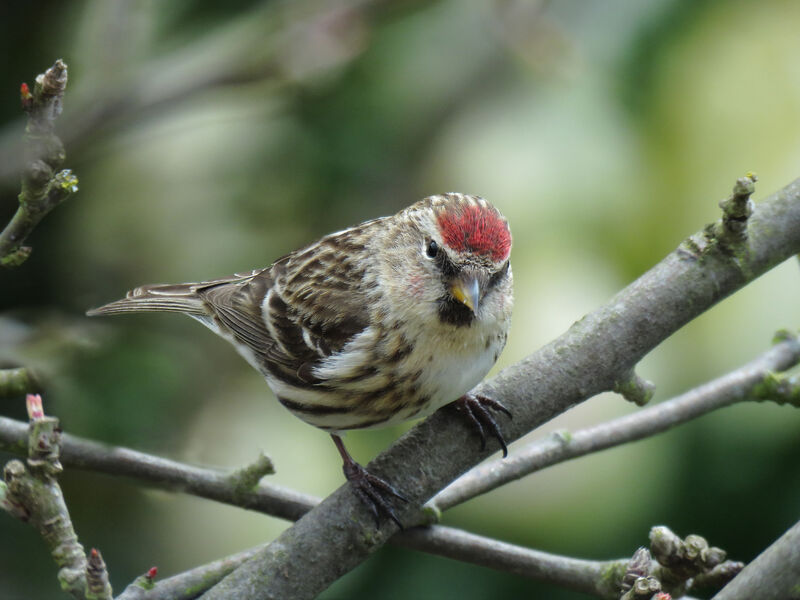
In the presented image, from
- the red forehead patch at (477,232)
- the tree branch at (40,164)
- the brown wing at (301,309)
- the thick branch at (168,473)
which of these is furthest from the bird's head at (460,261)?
the tree branch at (40,164)

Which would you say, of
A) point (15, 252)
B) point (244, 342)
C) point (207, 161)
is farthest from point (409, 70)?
point (15, 252)

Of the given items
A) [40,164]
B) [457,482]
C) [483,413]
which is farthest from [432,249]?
[40,164]

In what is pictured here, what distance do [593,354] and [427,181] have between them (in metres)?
2.65

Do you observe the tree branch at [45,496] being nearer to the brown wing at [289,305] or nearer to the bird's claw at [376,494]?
the bird's claw at [376,494]

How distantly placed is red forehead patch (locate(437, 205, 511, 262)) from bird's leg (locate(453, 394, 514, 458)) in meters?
0.35

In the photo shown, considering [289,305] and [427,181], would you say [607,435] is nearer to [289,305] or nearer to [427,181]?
[289,305]

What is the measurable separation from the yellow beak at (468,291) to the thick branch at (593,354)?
189 millimetres

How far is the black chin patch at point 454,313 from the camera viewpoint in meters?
2.47

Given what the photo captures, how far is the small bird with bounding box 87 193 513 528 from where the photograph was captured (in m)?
2.41

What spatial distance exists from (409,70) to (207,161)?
106 cm

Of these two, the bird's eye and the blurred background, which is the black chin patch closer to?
the bird's eye

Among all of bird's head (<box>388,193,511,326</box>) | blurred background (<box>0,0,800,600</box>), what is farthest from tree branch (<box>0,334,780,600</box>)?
bird's head (<box>388,193,511,326</box>)

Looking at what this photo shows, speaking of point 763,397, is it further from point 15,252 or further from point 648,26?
point 648,26

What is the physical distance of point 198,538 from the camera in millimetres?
3740
